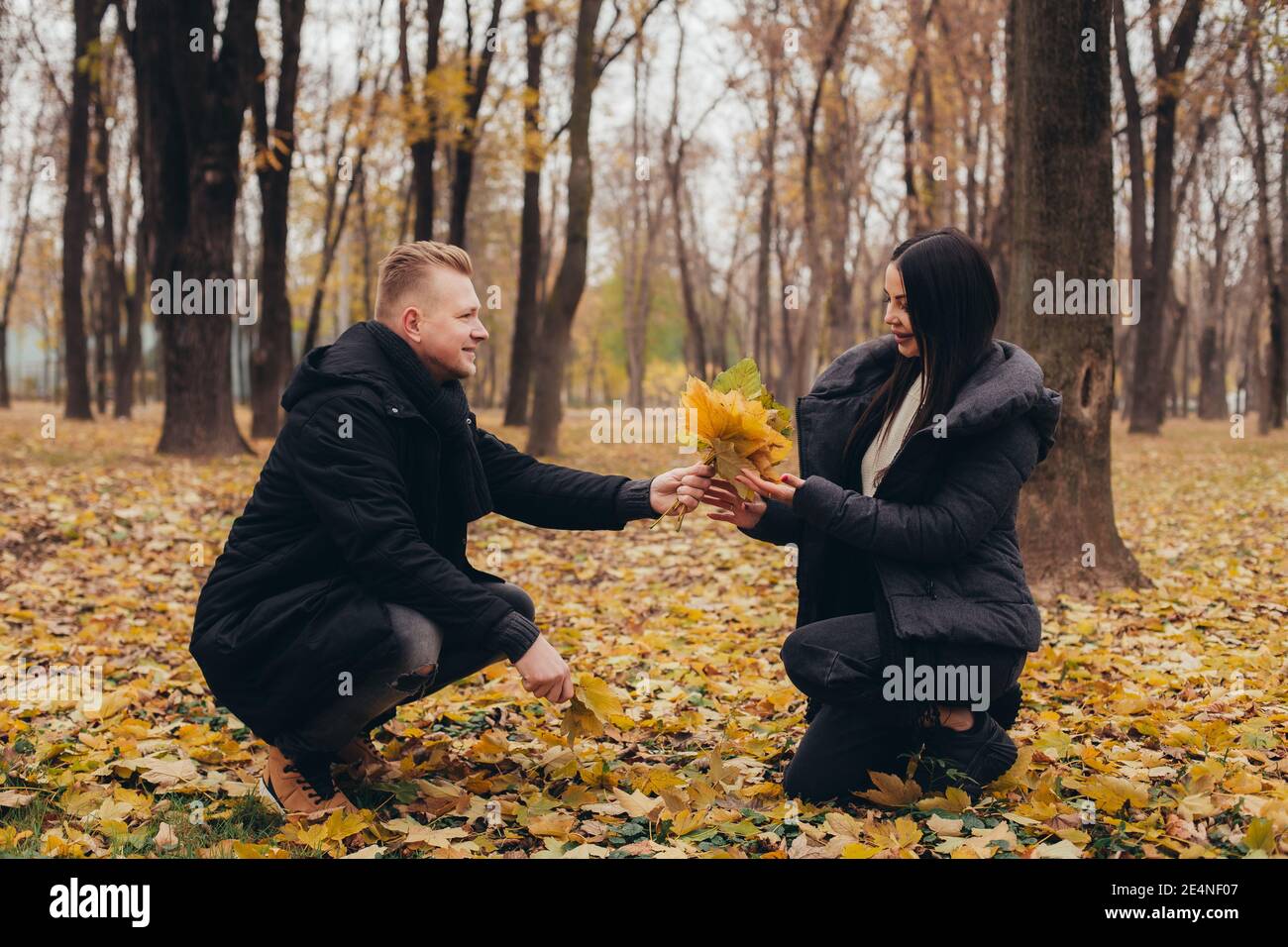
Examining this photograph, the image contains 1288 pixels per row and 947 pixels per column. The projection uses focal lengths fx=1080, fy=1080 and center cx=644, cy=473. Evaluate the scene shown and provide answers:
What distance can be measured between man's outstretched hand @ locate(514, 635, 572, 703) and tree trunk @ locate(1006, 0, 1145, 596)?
3930 mm

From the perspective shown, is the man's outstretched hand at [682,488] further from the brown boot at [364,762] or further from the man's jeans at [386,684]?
the brown boot at [364,762]

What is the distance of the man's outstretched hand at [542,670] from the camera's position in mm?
3164

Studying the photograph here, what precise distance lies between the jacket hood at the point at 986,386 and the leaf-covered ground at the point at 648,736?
3.64 feet

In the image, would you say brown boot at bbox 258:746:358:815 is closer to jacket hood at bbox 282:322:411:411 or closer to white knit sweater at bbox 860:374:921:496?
jacket hood at bbox 282:322:411:411

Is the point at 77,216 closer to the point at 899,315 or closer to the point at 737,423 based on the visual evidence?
the point at 737,423

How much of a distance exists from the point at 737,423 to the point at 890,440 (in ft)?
1.67

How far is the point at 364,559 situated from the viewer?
3.14 meters

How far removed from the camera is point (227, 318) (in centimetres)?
1263

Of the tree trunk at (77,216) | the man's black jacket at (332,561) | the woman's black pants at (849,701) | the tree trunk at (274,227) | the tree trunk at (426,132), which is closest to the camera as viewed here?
the man's black jacket at (332,561)

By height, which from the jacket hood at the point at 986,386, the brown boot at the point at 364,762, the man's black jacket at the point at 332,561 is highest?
the jacket hood at the point at 986,386

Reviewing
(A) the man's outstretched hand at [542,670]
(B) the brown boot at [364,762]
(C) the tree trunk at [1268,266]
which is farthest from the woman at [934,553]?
(C) the tree trunk at [1268,266]

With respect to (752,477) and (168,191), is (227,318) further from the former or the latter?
(752,477)

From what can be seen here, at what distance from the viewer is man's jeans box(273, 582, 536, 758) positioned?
3.21 m

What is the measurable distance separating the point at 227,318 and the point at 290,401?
401 inches
